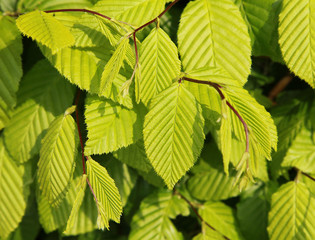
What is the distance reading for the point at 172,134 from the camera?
876 millimetres

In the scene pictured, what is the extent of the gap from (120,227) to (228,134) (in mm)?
1097

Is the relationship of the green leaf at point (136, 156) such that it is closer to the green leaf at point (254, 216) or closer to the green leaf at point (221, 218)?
the green leaf at point (221, 218)

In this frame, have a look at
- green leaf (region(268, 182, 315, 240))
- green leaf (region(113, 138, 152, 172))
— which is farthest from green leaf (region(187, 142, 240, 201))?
green leaf (region(113, 138, 152, 172))

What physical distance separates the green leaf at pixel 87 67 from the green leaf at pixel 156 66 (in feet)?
0.29

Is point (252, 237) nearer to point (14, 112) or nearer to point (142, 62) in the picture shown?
point (142, 62)

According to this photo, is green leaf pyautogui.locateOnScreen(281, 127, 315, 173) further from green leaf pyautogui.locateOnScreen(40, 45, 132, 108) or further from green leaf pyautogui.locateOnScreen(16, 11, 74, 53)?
green leaf pyautogui.locateOnScreen(16, 11, 74, 53)

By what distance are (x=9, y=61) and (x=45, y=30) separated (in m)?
0.28

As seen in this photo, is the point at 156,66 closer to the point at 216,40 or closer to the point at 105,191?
the point at 216,40

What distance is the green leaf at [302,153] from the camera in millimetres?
1227

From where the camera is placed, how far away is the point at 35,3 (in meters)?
1.20

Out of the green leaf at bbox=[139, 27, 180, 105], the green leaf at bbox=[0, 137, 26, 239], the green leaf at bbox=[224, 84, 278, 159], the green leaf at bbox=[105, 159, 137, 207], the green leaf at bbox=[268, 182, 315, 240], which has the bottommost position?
the green leaf at bbox=[268, 182, 315, 240]

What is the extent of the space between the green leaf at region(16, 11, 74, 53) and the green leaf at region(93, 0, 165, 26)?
154 mm

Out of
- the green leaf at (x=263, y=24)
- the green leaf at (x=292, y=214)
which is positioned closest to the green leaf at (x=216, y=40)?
the green leaf at (x=263, y=24)

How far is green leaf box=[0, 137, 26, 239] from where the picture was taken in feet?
4.25
